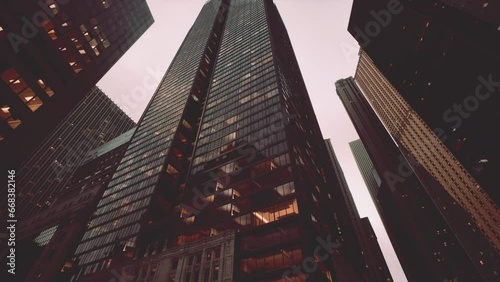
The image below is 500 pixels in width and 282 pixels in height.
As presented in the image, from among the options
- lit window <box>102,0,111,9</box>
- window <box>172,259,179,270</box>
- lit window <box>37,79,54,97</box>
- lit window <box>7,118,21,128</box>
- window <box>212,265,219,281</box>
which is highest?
lit window <box>102,0,111,9</box>

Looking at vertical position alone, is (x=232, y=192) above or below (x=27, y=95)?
above

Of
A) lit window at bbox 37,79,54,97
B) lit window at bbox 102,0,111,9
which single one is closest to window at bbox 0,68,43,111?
lit window at bbox 37,79,54,97

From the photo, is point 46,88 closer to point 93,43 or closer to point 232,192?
point 93,43

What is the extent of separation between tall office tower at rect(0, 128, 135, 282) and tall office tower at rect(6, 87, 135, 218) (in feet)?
25.0

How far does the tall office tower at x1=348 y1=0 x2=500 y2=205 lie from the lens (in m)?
54.1

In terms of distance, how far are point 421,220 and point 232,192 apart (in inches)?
4746

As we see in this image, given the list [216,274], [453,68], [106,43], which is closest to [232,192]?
[216,274]

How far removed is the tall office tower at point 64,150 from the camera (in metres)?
94.4

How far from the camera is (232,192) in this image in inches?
1969

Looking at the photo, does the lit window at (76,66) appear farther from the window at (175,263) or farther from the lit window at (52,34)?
the window at (175,263)

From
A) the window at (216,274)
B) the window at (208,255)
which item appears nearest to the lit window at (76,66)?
the window at (208,255)

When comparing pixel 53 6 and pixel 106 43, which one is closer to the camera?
pixel 53 6

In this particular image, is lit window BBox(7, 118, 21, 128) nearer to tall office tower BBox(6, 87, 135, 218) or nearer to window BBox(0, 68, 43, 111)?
window BBox(0, 68, 43, 111)

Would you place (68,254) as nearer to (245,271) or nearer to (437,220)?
(245,271)
